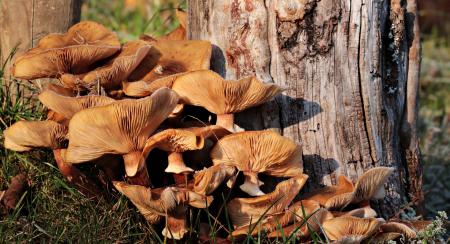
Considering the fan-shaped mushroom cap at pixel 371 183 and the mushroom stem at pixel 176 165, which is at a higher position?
the mushroom stem at pixel 176 165

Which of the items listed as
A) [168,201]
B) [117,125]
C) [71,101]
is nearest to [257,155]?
[168,201]

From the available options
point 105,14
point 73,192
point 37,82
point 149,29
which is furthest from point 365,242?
point 105,14

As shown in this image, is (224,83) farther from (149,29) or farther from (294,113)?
(149,29)

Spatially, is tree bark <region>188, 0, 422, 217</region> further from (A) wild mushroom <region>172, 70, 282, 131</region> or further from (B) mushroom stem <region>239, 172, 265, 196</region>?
(B) mushroom stem <region>239, 172, 265, 196</region>

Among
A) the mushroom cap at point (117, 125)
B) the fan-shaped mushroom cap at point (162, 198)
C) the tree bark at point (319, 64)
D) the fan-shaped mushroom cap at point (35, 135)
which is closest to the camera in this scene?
Result: the mushroom cap at point (117, 125)

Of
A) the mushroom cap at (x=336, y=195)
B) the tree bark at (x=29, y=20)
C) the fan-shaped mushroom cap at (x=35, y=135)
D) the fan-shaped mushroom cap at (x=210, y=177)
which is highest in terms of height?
the tree bark at (x=29, y=20)

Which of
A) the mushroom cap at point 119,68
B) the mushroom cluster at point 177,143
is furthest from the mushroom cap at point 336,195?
the mushroom cap at point 119,68

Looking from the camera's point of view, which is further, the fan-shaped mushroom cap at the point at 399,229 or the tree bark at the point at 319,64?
the tree bark at the point at 319,64

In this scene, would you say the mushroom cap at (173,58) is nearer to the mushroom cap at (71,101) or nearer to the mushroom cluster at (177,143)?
the mushroom cluster at (177,143)
